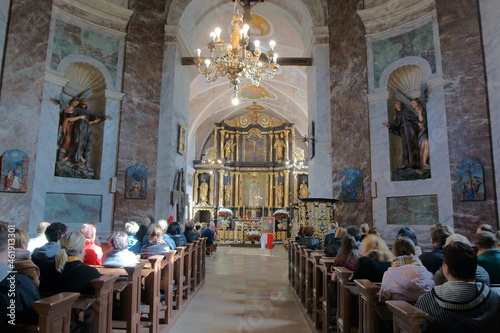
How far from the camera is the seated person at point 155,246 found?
445cm

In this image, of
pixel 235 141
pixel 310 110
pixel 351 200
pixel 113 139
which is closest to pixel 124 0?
pixel 113 139

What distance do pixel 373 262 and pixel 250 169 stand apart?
1771cm

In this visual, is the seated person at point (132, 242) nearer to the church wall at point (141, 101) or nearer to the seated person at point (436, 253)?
the church wall at point (141, 101)

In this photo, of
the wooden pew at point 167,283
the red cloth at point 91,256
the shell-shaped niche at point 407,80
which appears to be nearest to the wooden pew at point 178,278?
the wooden pew at point 167,283

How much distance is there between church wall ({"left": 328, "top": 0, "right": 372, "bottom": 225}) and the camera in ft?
27.3

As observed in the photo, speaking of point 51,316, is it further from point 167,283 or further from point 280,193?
point 280,193

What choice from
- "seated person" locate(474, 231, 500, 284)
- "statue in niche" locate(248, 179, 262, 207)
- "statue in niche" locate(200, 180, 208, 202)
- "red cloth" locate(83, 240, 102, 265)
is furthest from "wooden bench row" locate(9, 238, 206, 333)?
"statue in niche" locate(248, 179, 262, 207)

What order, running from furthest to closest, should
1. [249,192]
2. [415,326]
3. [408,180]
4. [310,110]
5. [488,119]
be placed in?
[249,192] → [310,110] → [408,180] → [488,119] → [415,326]

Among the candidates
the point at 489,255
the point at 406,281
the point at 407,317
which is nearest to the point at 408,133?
the point at 489,255

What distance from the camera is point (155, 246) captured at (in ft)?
14.7

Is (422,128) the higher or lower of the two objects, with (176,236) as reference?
higher

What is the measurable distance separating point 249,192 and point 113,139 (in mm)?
12940

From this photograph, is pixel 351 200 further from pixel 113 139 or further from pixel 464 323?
pixel 464 323

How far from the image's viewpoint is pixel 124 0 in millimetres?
8859
